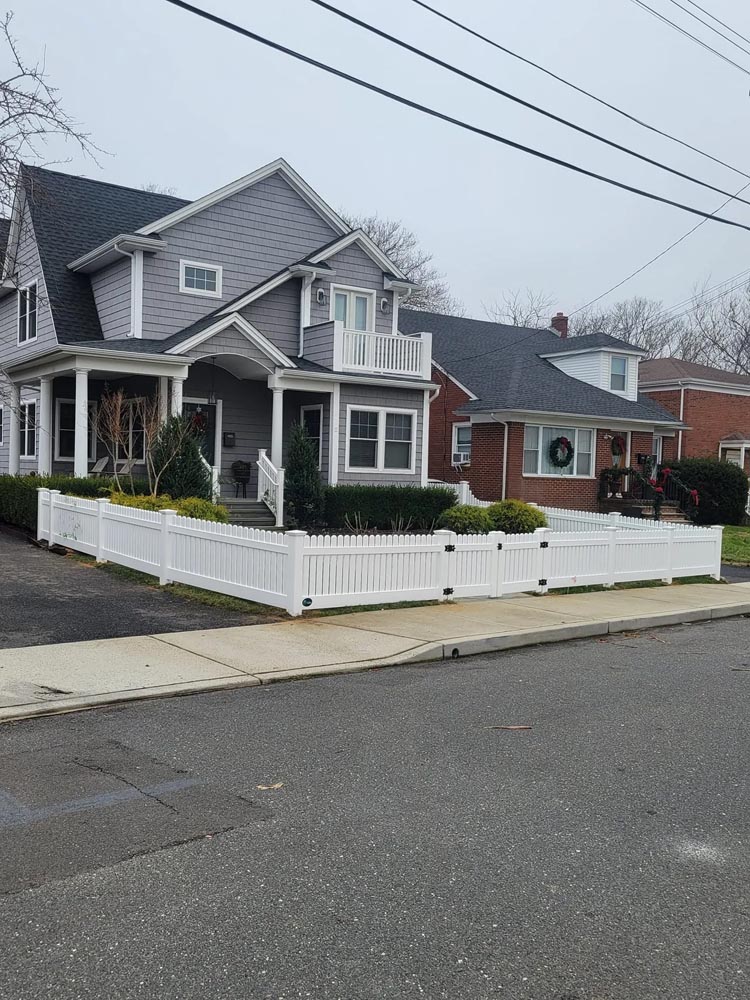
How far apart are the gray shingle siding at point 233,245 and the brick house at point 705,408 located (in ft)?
52.1

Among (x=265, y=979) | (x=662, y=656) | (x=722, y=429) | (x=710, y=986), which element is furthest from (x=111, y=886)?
(x=722, y=429)

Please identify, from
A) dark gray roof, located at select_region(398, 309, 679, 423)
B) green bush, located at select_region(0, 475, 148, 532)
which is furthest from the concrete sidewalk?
dark gray roof, located at select_region(398, 309, 679, 423)

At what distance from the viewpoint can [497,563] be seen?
13320 mm

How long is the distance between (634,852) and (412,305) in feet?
166

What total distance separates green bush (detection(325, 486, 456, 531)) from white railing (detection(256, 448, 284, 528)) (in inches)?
51.6

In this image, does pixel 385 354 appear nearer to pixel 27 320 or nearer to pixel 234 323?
pixel 234 323

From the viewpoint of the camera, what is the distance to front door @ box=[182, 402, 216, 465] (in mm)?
23125

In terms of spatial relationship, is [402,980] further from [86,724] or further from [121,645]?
[121,645]

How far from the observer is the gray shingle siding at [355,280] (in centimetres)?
2434

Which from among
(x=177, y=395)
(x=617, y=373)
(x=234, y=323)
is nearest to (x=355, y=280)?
(x=234, y=323)

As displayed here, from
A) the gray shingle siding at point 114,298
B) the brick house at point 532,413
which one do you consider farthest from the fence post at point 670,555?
the gray shingle siding at point 114,298

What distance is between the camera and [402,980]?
3428 mm

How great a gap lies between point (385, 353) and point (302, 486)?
456 cm

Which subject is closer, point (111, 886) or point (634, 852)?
point (111, 886)
